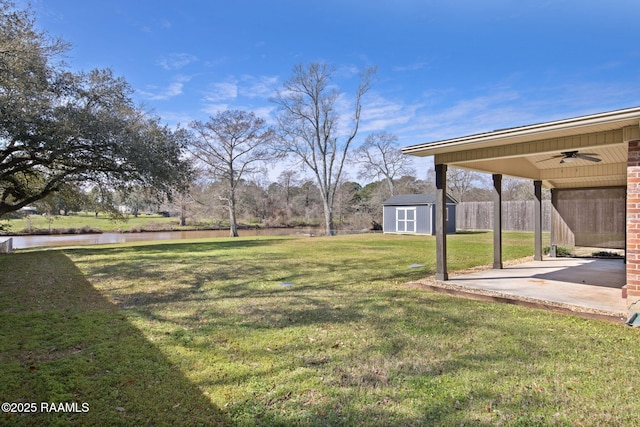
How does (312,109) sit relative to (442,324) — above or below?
above

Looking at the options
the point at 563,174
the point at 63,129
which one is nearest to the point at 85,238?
the point at 63,129

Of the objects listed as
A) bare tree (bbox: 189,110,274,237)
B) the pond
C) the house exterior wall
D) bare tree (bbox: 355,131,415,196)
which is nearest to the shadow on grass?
the house exterior wall

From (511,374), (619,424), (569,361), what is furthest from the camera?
(569,361)

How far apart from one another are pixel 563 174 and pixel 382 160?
22.9 metres

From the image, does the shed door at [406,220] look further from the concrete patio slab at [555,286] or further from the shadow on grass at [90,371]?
the shadow on grass at [90,371]

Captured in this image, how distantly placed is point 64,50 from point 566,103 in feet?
A: 60.8

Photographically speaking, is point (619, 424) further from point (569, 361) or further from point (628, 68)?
point (628, 68)

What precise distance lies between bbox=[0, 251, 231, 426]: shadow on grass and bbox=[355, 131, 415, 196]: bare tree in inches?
1082

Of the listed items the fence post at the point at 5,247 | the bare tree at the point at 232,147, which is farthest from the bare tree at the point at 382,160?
the fence post at the point at 5,247

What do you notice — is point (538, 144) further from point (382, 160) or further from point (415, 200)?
point (382, 160)

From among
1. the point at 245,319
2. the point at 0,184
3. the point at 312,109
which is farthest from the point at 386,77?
the point at 245,319

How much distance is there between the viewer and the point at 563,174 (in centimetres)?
868

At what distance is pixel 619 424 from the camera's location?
2.03m

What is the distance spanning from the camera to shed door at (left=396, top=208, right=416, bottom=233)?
19.5 metres
